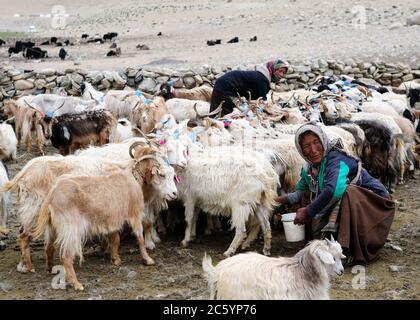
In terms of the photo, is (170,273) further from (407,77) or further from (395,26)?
(395,26)

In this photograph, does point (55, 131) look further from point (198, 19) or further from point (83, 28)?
point (83, 28)

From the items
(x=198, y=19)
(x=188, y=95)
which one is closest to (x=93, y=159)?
(x=188, y=95)

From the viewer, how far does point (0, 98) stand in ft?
39.2

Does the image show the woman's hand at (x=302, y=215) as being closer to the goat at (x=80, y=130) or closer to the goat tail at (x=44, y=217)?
the goat tail at (x=44, y=217)

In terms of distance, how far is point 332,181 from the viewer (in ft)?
17.0

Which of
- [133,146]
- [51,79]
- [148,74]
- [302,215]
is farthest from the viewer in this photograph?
[148,74]

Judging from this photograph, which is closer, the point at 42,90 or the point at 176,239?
the point at 176,239

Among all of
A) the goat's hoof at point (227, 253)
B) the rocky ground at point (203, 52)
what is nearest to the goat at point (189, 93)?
the rocky ground at point (203, 52)

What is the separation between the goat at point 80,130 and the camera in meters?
8.70

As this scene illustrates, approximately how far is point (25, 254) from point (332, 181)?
7.94 feet

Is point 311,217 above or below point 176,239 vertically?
above

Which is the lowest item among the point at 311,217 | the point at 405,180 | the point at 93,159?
the point at 405,180

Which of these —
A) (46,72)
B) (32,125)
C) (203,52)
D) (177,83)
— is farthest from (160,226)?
(203,52)

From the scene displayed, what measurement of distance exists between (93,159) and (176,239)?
110 cm
